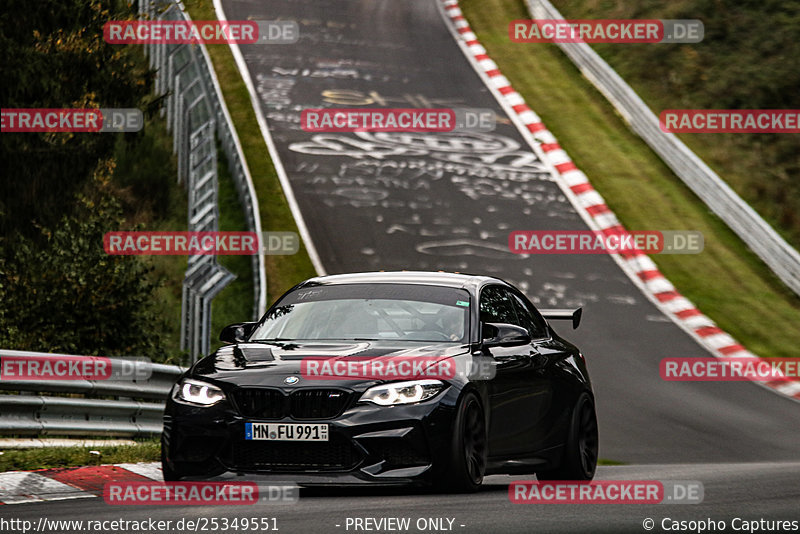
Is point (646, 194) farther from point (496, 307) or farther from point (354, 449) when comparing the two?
point (354, 449)

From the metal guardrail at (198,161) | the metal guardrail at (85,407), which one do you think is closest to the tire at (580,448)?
the metal guardrail at (85,407)

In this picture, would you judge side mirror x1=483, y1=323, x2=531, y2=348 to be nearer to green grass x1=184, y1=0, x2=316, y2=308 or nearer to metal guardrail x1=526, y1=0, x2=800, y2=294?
green grass x1=184, y1=0, x2=316, y2=308

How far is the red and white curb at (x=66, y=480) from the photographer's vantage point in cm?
809

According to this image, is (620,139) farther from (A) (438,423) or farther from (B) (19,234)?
(A) (438,423)

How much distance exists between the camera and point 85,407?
11.3m

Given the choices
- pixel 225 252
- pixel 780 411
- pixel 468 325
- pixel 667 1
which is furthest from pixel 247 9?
pixel 468 325

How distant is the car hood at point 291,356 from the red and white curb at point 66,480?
3.51ft

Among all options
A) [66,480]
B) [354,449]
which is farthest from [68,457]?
[354,449]

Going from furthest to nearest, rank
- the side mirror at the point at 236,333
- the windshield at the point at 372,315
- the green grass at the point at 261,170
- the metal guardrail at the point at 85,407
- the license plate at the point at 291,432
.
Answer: the green grass at the point at 261,170, the metal guardrail at the point at 85,407, the side mirror at the point at 236,333, the windshield at the point at 372,315, the license plate at the point at 291,432

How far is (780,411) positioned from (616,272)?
21.7ft

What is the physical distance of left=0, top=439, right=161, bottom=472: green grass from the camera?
31.3 ft

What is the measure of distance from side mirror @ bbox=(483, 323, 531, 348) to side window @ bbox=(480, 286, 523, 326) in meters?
0.36

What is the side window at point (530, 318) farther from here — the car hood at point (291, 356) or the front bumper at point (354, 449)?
the front bumper at point (354, 449)

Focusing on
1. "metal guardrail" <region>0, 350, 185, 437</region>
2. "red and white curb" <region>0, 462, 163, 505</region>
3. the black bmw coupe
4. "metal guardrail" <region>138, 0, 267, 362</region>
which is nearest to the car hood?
the black bmw coupe
